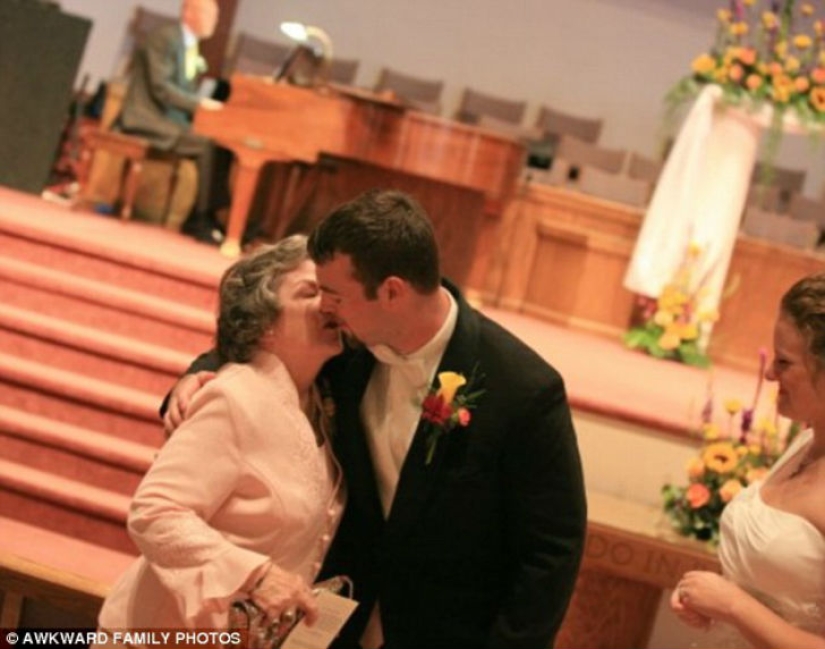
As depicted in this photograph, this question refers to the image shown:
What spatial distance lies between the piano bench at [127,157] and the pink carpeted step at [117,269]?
2.05 metres

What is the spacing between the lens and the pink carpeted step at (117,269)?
625 centimetres

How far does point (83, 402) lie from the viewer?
5379 millimetres

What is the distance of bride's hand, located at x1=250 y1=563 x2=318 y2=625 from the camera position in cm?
222

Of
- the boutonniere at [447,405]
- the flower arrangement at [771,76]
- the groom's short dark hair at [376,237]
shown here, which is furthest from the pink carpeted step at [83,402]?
the flower arrangement at [771,76]

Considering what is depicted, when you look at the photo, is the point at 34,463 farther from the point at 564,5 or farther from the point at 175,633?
the point at 564,5

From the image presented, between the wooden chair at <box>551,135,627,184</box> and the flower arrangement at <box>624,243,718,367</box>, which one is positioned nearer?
the flower arrangement at <box>624,243,718,367</box>

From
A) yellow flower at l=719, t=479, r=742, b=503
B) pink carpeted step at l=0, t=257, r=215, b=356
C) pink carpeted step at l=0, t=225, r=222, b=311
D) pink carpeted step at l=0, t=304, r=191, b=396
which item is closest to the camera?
yellow flower at l=719, t=479, r=742, b=503

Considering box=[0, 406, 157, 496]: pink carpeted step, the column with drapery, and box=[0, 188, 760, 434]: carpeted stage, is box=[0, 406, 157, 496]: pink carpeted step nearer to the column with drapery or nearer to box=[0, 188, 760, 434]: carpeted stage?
box=[0, 188, 760, 434]: carpeted stage

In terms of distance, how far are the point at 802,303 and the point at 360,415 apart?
770 millimetres

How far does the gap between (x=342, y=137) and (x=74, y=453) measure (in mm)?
3098

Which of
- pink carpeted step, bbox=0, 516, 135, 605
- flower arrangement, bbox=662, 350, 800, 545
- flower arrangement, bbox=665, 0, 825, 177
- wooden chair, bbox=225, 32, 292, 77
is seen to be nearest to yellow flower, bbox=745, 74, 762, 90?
flower arrangement, bbox=665, 0, 825, 177

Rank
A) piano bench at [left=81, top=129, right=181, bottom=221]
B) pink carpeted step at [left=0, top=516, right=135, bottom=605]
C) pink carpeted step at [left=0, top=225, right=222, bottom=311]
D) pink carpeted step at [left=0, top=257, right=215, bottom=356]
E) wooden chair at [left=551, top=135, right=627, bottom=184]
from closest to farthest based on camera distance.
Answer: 1. pink carpeted step at [left=0, top=516, right=135, bottom=605]
2. pink carpeted step at [left=0, top=257, right=215, bottom=356]
3. pink carpeted step at [left=0, top=225, right=222, bottom=311]
4. piano bench at [left=81, top=129, right=181, bottom=221]
5. wooden chair at [left=551, top=135, right=627, bottom=184]

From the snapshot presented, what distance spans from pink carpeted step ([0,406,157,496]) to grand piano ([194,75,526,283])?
2.72 metres

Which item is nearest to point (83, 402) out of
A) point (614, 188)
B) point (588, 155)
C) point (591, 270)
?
point (591, 270)
